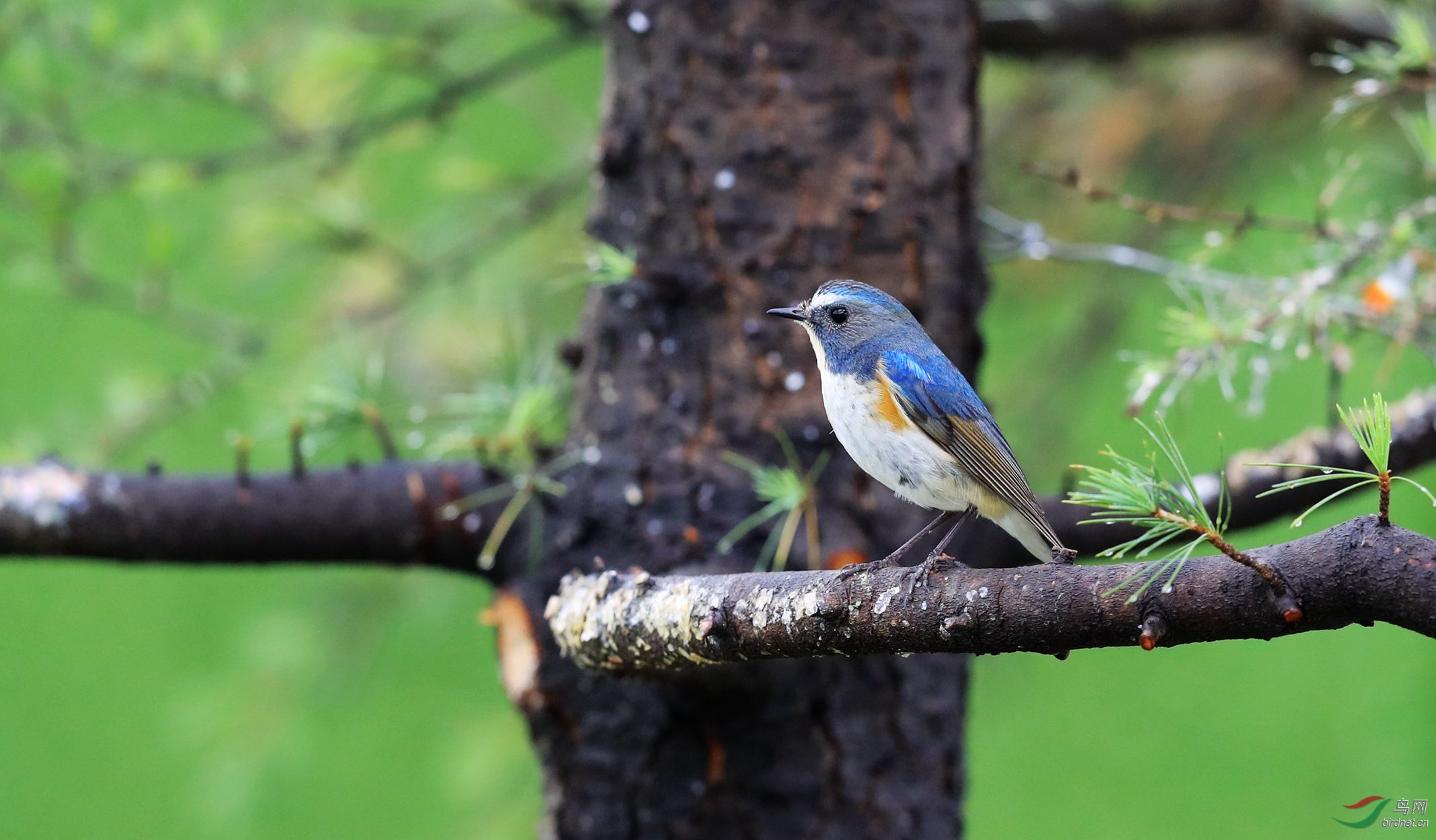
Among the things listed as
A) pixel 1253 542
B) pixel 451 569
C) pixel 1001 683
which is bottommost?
pixel 1253 542

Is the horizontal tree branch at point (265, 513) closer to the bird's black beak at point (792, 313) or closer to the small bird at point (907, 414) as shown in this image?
the small bird at point (907, 414)

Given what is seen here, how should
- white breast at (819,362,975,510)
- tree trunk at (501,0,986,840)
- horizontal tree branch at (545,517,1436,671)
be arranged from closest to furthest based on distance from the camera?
horizontal tree branch at (545,517,1436,671) → white breast at (819,362,975,510) → tree trunk at (501,0,986,840)

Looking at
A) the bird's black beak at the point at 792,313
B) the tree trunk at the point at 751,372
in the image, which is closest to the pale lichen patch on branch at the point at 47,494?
the tree trunk at the point at 751,372

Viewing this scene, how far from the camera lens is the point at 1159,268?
2.34m

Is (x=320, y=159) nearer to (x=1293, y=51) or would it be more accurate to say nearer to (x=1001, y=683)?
(x=1293, y=51)

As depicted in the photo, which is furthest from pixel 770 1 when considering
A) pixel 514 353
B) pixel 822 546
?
pixel 822 546

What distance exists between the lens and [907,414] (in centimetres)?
168

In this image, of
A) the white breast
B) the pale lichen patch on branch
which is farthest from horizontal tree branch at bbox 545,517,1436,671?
the pale lichen patch on branch

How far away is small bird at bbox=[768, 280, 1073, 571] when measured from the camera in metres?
1.64

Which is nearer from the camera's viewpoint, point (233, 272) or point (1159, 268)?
point (1159, 268)

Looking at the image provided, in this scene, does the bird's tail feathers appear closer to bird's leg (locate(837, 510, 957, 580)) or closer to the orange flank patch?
bird's leg (locate(837, 510, 957, 580))

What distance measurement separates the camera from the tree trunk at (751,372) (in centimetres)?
207

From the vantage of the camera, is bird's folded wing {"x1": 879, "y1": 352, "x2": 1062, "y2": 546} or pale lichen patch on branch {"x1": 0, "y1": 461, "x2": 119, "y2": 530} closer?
bird's folded wing {"x1": 879, "y1": 352, "x2": 1062, "y2": 546}

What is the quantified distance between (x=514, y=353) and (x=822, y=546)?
0.65 m
